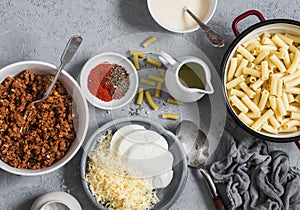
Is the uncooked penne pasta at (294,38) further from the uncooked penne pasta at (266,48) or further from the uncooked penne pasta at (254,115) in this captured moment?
the uncooked penne pasta at (254,115)

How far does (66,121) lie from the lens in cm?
169

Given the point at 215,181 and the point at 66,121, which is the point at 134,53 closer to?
the point at 66,121

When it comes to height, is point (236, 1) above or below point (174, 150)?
above

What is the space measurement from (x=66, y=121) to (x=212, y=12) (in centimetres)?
58

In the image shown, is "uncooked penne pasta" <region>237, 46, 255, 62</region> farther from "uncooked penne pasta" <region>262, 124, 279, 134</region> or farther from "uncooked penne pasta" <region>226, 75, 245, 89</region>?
"uncooked penne pasta" <region>262, 124, 279, 134</region>

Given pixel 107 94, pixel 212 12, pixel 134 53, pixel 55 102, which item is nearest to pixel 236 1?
pixel 212 12

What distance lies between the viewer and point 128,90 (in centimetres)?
175

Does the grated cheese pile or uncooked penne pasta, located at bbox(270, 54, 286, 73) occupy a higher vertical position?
uncooked penne pasta, located at bbox(270, 54, 286, 73)

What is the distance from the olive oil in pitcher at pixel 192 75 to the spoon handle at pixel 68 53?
1.08ft

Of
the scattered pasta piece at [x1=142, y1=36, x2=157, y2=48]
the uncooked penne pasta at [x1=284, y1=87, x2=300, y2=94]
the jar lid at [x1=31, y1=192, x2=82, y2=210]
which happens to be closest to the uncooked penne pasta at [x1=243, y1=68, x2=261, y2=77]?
the uncooked penne pasta at [x1=284, y1=87, x2=300, y2=94]

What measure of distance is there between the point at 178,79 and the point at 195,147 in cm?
23

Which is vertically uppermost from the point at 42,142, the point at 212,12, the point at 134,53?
the point at 212,12

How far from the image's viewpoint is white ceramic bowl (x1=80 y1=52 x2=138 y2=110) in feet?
5.72

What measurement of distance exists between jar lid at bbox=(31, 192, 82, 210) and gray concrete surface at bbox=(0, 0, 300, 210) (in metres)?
0.08
